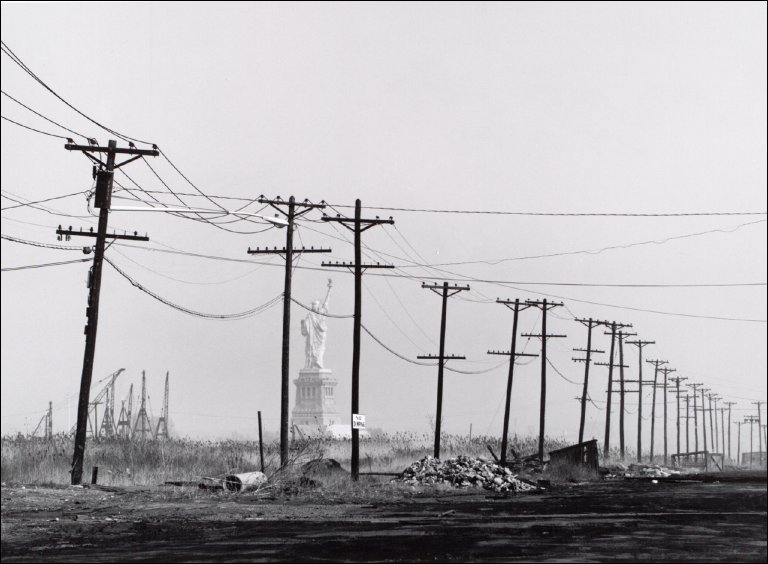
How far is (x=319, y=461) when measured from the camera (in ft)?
107

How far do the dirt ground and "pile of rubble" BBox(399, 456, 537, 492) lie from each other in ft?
28.2

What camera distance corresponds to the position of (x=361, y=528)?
17016 millimetres

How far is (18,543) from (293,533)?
4.43 meters

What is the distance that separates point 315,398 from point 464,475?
62.2m

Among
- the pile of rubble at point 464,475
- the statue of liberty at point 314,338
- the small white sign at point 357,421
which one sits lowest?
the pile of rubble at point 464,475

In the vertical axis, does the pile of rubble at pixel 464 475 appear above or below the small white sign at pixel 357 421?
below

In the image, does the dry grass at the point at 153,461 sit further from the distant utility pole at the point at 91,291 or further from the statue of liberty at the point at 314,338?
the statue of liberty at the point at 314,338

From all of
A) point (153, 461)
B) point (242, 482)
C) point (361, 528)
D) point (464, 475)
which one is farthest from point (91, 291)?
point (464, 475)

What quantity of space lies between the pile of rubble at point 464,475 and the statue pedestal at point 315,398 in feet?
189

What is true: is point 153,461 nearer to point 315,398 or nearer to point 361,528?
point 361,528

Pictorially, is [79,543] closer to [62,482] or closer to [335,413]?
[62,482]

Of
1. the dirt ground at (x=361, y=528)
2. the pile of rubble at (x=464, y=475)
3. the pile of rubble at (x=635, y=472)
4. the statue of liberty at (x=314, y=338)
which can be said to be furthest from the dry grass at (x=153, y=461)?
the statue of liberty at (x=314, y=338)

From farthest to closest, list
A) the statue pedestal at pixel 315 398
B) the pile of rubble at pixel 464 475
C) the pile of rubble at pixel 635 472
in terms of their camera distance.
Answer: the statue pedestal at pixel 315 398, the pile of rubble at pixel 635 472, the pile of rubble at pixel 464 475

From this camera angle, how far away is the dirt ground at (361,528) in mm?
12875
